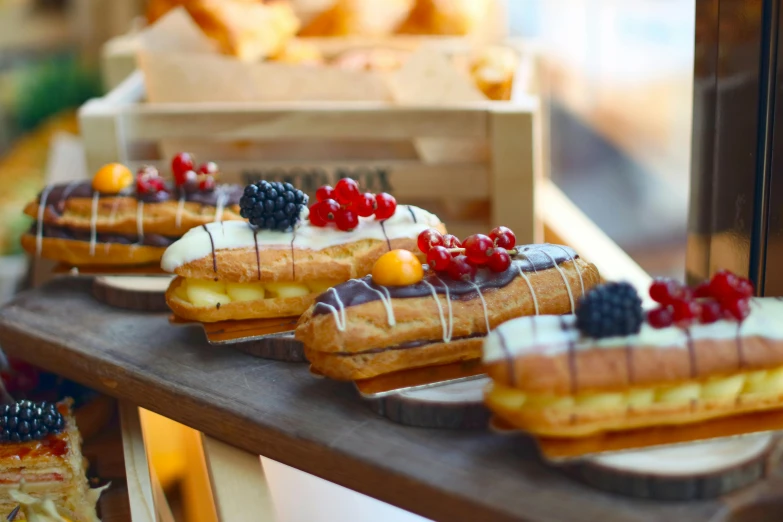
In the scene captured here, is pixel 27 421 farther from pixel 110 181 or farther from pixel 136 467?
pixel 110 181

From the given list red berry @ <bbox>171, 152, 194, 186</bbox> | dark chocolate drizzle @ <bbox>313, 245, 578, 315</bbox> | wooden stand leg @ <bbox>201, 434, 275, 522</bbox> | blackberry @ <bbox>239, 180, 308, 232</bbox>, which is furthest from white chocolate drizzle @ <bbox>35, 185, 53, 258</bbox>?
dark chocolate drizzle @ <bbox>313, 245, 578, 315</bbox>

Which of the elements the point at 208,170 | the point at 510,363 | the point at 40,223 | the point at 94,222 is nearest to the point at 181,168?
the point at 208,170

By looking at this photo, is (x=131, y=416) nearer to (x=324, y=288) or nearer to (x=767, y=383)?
(x=324, y=288)

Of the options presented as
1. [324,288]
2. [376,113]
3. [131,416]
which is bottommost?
[131,416]

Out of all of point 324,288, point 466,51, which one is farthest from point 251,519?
point 466,51

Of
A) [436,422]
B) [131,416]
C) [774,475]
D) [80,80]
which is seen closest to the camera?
[774,475]

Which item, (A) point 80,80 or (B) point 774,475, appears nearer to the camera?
(B) point 774,475
